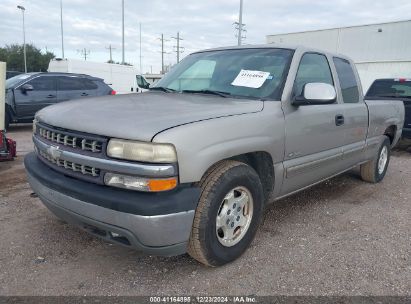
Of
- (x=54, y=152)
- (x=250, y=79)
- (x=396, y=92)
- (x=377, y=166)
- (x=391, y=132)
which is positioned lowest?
(x=377, y=166)

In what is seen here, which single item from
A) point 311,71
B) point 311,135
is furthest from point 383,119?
point 311,135

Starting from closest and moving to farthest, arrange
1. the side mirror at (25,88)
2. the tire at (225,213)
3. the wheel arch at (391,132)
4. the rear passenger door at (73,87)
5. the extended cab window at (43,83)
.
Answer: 1. the tire at (225,213)
2. the wheel arch at (391,132)
3. the side mirror at (25,88)
4. the extended cab window at (43,83)
5. the rear passenger door at (73,87)

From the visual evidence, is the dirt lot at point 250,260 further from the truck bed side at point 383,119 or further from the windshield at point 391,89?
the windshield at point 391,89

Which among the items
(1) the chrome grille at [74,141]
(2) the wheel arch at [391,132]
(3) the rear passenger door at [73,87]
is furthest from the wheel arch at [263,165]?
(3) the rear passenger door at [73,87]

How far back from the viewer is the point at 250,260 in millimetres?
3090

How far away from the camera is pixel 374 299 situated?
2.58 meters

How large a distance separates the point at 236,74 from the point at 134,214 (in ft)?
6.08

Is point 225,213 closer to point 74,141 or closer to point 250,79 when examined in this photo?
point 74,141

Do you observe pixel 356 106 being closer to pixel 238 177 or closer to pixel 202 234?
pixel 238 177

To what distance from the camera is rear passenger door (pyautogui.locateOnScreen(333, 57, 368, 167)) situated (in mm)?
4305

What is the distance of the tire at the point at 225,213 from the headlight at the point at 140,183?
316mm

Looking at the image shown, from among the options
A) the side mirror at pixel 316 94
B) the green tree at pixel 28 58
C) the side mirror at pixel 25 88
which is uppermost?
the green tree at pixel 28 58

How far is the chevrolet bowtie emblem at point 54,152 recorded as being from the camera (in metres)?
2.77

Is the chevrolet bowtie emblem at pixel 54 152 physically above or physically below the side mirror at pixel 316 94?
below
